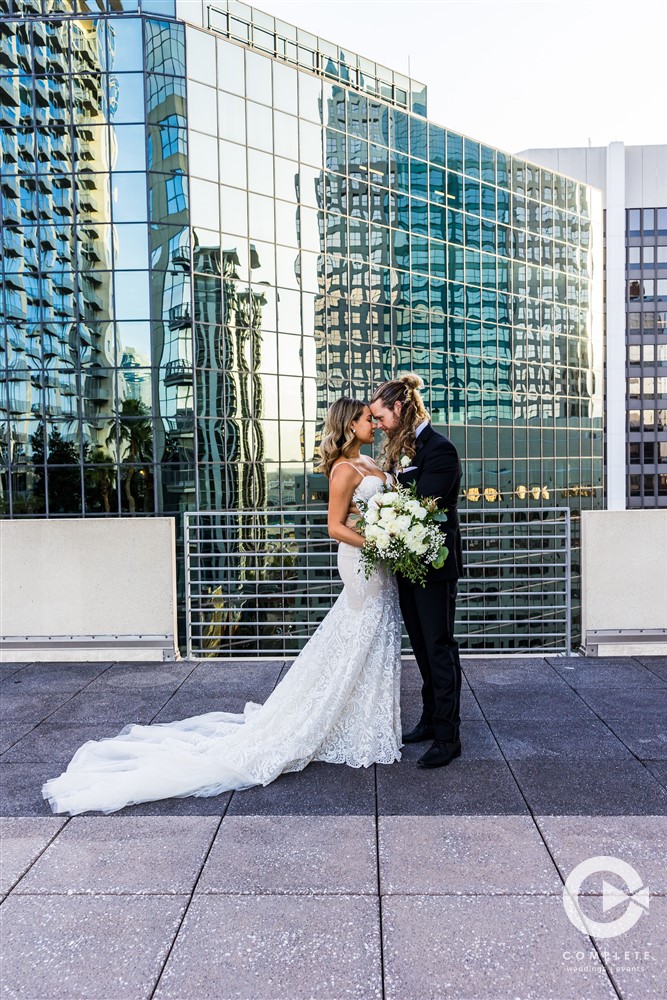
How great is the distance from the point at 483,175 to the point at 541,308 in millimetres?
10572

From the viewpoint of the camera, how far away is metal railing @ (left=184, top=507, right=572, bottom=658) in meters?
7.21

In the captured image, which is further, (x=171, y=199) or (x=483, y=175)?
(x=483, y=175)

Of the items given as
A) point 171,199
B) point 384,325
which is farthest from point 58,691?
Answer: point 384,325

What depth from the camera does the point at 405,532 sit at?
4457 mm

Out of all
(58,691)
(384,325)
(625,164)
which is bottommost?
(58,691)

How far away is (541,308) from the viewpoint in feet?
179

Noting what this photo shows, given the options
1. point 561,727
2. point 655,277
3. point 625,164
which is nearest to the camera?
point 561,727

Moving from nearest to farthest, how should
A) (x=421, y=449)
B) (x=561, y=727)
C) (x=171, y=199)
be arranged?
(x=421, y=449) → (x=561, y=727) → (x=171, y=199)

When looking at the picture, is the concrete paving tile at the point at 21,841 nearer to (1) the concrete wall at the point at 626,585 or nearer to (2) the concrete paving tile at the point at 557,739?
(2) the concrete paving tile at the point at 557,739

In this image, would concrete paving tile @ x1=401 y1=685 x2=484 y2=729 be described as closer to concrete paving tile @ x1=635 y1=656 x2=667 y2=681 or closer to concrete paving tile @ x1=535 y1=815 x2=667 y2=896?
concrete paving tile @ x1=535 y1=815 x2=667 y2=896

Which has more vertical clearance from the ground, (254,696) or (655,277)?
(655,277)

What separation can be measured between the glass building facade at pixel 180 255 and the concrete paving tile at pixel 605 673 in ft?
89.3

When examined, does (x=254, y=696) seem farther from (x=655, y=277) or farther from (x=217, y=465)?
(x=655, y=277)

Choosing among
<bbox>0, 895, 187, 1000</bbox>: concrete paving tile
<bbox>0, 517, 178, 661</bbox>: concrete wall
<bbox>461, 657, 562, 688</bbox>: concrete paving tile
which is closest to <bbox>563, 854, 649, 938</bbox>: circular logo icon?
<bbox>0, 895, 187, 1000</bbox>: concrete paving tile
